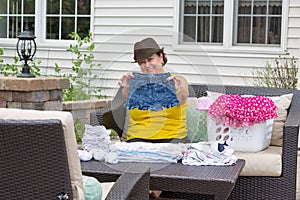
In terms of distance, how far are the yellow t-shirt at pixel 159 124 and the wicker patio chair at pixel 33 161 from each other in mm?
1881

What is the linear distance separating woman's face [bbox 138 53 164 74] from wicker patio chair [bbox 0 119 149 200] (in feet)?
5.60

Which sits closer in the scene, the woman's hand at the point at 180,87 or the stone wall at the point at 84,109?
the woman's hand at the point at 180,87

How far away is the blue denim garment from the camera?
383cm

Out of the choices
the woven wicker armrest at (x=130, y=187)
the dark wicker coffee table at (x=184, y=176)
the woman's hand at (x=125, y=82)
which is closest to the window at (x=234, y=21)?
the woman's hand at (x=125, y=82)

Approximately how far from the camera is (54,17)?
8.12 metres

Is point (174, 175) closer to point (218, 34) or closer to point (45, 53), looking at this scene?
point (218, 34)

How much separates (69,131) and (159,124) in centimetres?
195

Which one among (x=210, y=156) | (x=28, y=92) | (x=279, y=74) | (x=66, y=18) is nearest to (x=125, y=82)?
(x=210, y=156)

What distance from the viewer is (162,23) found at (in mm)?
7234

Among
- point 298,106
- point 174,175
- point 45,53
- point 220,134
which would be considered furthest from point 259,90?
point 45,53

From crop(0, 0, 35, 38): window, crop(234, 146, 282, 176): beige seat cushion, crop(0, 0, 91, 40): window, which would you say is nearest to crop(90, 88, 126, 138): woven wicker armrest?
crop(234, 146, 282, 176): beige seat cushion

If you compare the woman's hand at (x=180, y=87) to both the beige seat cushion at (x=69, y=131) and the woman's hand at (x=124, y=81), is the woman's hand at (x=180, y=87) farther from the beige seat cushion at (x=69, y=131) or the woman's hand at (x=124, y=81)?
the beige seat cushion at (x=69, y=131)

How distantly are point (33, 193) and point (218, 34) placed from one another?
503cm

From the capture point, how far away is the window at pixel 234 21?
22.3 feet
